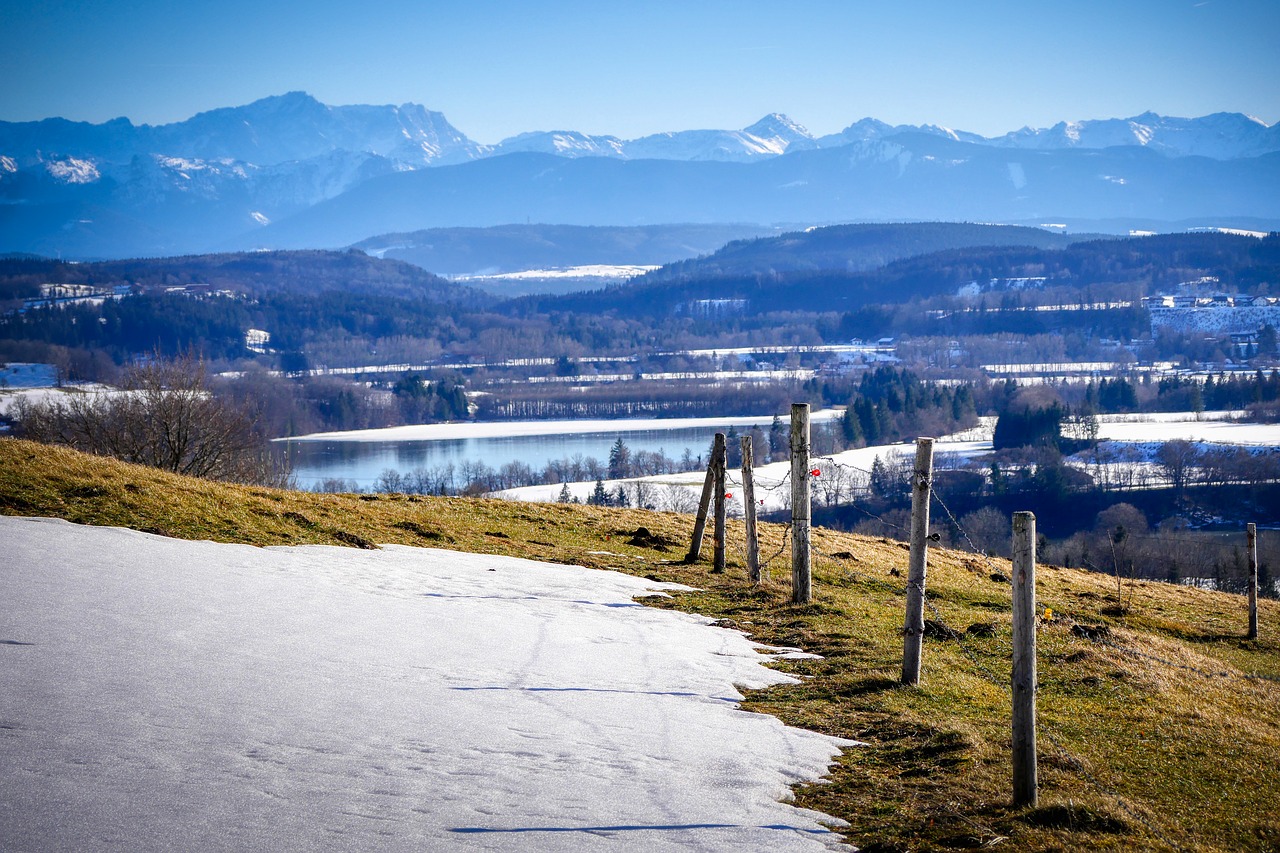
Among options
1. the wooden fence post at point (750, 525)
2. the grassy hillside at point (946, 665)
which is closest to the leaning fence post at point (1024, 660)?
the grassy hillside at point (946, 665)

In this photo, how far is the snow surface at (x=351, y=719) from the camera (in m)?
7.89

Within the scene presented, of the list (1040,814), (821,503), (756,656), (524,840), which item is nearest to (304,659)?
(524,840)

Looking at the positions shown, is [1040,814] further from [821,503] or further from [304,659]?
[821,503]

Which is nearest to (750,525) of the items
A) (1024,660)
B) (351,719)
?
(1024,660)

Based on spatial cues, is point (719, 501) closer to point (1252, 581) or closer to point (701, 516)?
point (701, 516)

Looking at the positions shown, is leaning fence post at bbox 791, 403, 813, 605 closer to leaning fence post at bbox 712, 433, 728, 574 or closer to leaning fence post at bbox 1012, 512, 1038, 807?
leaning fence post at bbox 712, 433, 728, 574

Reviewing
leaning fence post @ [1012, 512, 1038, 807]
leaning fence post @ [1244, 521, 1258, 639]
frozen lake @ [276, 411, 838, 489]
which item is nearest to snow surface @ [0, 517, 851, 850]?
leaning fence post @ [1012, 512, 1038, 807]

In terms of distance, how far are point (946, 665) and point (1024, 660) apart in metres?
5.47

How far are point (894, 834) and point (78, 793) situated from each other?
21.3 feet

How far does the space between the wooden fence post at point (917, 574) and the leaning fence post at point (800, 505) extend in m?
4.96

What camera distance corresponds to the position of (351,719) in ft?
33.6

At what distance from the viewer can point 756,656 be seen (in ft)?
49.9

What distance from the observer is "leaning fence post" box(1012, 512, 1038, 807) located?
9047mm

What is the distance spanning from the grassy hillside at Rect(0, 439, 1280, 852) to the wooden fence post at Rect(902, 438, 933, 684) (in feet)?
1.26
